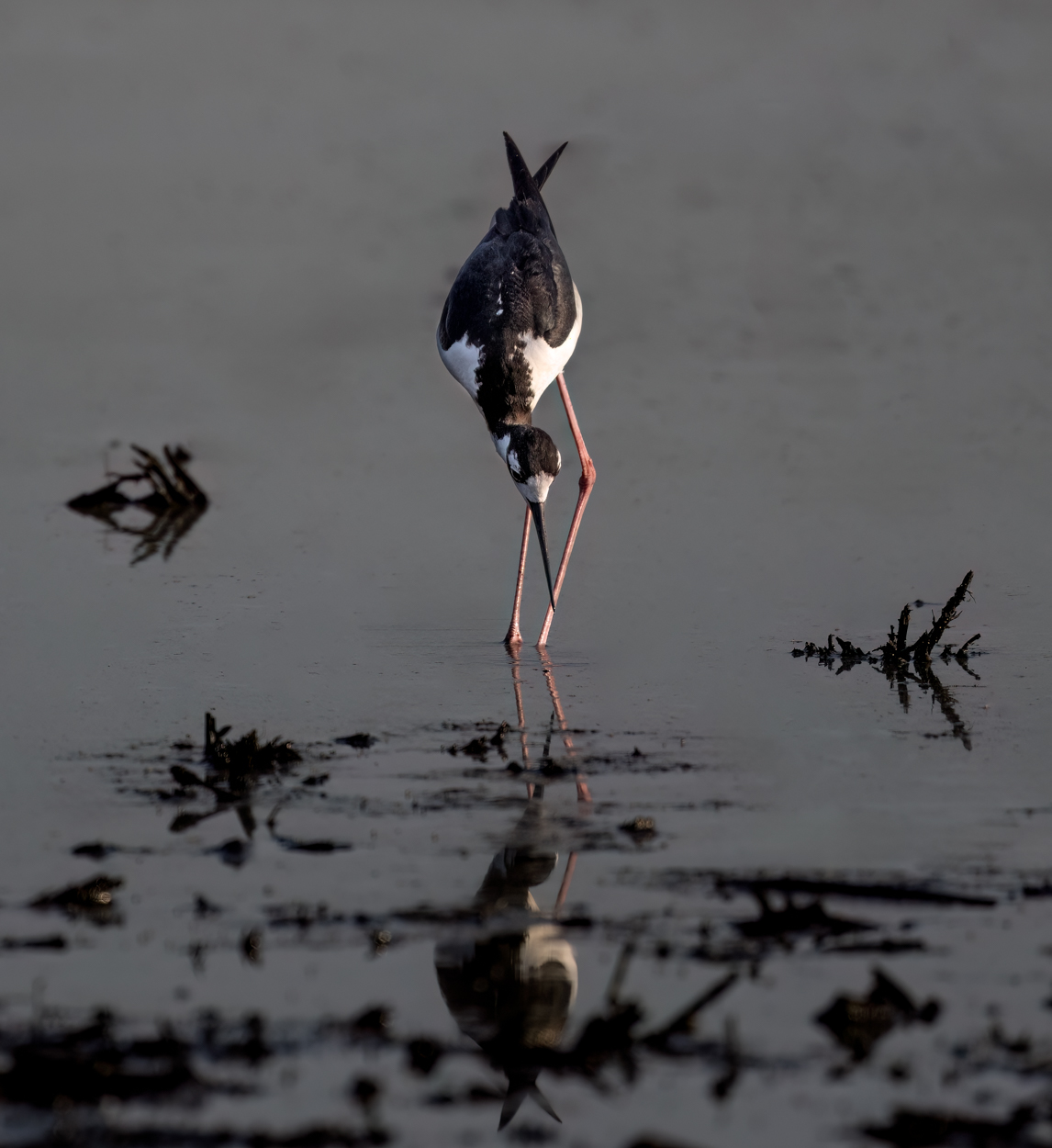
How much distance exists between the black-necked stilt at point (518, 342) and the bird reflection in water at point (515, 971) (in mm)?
3134

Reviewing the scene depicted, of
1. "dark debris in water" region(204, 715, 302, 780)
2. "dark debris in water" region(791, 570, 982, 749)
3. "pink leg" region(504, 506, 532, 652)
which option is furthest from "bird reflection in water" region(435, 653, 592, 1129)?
"pink leg" region(504, 506, 532, 652)

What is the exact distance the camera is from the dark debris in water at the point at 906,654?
249 inches

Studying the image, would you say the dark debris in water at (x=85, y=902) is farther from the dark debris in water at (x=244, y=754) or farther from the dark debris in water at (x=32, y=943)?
the dark debris in water at (x=244, y=754)

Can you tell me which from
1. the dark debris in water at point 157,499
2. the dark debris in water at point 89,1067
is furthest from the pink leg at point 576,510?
the dark debris in water at point 89,1067

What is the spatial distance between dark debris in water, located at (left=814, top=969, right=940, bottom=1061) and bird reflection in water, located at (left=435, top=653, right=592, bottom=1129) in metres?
0.57

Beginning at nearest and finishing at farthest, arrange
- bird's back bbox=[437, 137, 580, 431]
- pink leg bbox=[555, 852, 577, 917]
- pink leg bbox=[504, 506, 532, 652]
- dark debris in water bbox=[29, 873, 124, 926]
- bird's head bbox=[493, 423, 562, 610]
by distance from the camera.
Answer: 1. dark debris in water bbox=[29, 873, 124, 926]
2. pink leg bbox=[555, 852, 577, 917]
3. pink leg bbox=[504, 506, 532, 652]
4. bird's head bbox=[493, 423, 562, 610]
5. bird's back bbox=[437, 137, 580, 431]

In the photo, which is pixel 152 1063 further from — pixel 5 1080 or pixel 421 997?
pixel 421 997

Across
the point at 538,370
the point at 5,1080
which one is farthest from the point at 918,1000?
the point at 538,370

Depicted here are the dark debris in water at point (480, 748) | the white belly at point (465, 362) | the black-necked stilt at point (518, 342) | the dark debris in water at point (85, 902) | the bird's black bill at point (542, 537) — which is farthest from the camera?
the white belly at point (465, 362)

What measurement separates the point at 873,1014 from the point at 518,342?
5119mm

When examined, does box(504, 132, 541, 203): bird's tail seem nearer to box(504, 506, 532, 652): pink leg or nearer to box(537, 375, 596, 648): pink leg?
box(537, 375, 596, 648): pink leg

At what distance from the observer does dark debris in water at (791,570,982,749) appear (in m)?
6.33

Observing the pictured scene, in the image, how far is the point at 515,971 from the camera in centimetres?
372

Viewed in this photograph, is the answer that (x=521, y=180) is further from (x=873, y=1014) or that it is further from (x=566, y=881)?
(x=873, y=1014)
